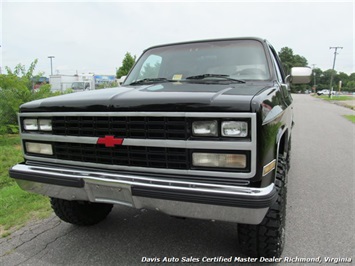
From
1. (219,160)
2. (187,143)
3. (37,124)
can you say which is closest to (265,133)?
(219,160)

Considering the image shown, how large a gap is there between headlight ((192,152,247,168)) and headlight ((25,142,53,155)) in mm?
1327

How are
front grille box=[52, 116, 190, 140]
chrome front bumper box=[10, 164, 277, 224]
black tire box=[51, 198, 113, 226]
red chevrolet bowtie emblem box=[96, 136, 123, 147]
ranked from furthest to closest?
black tire box=[51, 198, 113, 226] < red chevrolet bowtie emblem box=[96, 136, 123, 147] < front grille box=[52, 116, 190, 140] < chrome front bumper box=[10, 164, 277, 224]

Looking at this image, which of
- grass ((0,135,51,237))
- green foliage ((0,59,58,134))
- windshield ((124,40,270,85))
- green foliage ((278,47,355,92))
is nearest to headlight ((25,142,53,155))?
grass ((0,135,51,237))

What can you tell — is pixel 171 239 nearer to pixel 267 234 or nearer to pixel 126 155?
pixel 267 234

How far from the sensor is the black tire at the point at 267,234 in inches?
89.4

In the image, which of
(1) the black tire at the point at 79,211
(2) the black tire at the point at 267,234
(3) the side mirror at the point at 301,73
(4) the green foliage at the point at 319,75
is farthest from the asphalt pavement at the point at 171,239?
(4) the green foliage at the point at 319,75

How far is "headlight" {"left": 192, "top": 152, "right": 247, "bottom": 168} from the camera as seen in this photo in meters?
1.97

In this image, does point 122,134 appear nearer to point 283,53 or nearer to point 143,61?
point 143,61

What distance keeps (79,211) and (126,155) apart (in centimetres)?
123

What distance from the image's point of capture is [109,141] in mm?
2275

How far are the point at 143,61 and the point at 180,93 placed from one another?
72.6 inches

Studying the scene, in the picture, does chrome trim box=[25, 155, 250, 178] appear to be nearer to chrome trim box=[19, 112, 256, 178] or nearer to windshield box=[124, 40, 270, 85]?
chrome trim box=[19, 112, 256, 178]

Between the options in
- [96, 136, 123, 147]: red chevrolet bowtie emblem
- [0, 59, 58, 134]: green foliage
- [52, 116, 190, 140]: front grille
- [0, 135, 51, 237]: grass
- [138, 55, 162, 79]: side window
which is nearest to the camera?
[52, 116, 190, 140]: front grille

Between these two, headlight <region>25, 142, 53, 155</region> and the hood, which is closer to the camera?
the hood
